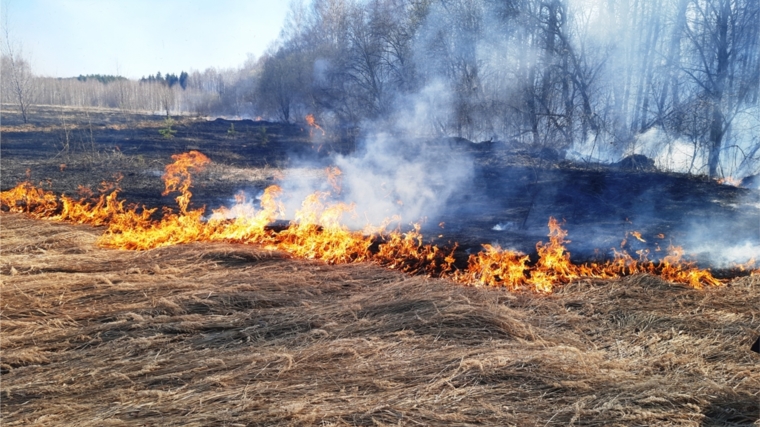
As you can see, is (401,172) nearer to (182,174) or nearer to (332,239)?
(332,239)

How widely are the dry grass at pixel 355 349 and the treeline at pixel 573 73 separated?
7.40 metres

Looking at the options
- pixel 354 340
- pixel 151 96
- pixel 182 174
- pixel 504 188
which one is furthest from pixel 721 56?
pixel 151 96

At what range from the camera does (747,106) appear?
31.4 feet

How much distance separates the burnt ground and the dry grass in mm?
1944

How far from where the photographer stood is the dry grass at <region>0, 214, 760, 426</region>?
107 inches

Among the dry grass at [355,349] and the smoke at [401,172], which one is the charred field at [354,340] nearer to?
the dry grass at [355,349]

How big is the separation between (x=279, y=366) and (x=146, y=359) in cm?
109

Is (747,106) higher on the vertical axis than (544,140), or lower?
higher

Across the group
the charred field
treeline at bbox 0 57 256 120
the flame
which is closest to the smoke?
the charred field

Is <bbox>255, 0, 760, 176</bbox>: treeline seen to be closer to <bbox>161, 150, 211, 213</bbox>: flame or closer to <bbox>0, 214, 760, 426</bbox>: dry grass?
<bbox>161, 150, 211, 213</bbox>: flame

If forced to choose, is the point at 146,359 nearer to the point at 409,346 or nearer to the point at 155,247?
the point at 409,346

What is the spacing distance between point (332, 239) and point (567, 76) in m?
9.50

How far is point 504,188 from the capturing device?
10.0m

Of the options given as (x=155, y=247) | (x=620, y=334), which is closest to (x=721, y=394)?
(x=620, y=334)
